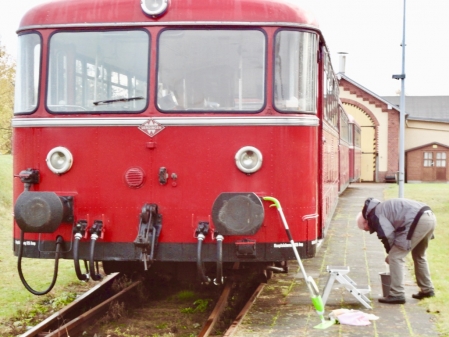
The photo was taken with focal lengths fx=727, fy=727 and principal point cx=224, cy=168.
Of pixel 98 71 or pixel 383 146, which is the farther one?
pixel 383 146

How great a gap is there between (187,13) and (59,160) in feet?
5.95

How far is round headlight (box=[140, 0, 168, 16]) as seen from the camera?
6.67 meters

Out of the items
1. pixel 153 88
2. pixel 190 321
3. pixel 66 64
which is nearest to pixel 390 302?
pixel 190 321

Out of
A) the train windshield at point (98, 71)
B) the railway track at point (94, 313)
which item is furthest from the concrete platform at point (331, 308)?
the train windshield at point (98, 71)

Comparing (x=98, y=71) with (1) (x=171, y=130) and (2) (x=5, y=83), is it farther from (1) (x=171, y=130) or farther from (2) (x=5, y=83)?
(2) (x=5, y=83)

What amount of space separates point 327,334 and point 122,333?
6.48ft

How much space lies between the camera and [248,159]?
6.64 metres

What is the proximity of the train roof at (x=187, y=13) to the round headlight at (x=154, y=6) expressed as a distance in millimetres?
44

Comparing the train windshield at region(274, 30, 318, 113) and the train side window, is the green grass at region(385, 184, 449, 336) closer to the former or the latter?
the train windshield at region(274, 30, 318, 113)

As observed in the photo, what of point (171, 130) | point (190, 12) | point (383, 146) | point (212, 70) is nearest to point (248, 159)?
point (171, 130)

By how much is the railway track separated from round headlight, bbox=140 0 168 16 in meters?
2.91

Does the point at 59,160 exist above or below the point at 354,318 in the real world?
above

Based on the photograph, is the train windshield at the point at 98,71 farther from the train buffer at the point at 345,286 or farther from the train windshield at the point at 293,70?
the train buffer at the point at 345,286

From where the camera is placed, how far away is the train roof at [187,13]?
6668mm
